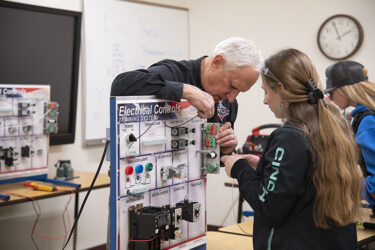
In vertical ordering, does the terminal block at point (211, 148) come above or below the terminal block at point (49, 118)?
below

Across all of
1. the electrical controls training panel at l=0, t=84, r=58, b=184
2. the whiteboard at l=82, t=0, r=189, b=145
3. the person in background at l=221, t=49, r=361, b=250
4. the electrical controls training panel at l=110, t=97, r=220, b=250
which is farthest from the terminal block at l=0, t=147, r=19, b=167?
the person in background at l=221, t=49, r=361, b=250

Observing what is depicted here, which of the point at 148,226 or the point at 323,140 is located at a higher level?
the point at 323,140

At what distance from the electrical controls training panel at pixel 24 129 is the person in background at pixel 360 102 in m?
2.03

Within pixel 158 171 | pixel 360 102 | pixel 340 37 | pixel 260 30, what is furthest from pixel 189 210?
pixel 260 30

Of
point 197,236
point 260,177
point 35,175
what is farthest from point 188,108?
point 35,175

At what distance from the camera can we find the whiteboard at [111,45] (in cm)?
430

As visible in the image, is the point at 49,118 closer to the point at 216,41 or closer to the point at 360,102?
the point at 360,102

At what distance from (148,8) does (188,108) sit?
10.8 ft

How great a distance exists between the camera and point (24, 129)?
3131mm

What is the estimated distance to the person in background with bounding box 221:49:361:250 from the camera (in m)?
1.55

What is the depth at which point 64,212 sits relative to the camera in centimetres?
422

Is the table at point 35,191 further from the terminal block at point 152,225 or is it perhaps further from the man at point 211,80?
the terminal block at point 152,225

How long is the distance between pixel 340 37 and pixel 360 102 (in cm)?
182

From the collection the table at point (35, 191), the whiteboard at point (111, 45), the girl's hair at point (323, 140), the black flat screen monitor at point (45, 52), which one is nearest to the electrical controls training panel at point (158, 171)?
the girl's hair at point (323, 140)
